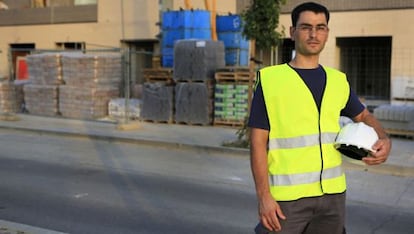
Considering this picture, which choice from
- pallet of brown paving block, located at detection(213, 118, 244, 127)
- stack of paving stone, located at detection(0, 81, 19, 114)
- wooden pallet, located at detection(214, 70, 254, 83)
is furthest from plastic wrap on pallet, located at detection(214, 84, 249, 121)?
stack of paving stone, located at detection(0, 81, 19, 114)

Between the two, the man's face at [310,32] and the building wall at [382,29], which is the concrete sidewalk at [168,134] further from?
the man's face at [310,32]

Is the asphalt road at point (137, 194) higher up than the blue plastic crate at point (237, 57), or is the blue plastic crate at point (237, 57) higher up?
the blue plastic crate at point (237, 57)

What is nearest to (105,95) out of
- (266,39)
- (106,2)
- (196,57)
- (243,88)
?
(196,57)

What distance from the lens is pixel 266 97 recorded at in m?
2.95

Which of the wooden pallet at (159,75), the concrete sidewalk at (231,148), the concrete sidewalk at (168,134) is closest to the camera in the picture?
the concrete sidewalk at (231,148)

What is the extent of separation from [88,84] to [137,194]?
405 inches

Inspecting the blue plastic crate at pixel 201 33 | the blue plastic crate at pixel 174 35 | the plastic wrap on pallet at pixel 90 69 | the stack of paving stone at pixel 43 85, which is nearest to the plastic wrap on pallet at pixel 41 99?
the stack of paving stone at pixel 43 85

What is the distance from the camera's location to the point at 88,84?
17375 mm

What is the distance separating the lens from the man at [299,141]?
2.93 metres

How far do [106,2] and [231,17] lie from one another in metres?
8.66

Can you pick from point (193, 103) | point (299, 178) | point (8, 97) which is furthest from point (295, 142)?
point (8, 97)

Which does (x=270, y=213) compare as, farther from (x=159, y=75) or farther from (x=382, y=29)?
(x=382, y=29)

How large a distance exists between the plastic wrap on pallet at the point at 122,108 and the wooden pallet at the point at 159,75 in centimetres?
84

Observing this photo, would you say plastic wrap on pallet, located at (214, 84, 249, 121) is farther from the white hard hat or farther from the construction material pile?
the white hard hat
